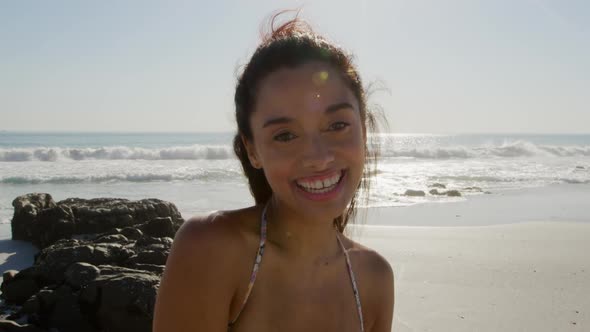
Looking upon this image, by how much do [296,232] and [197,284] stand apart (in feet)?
1.84

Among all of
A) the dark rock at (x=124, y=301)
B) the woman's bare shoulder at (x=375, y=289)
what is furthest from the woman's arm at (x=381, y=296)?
the dark rock at (x=124, y=301)

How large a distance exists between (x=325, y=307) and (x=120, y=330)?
166cm

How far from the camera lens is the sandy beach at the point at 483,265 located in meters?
4.25

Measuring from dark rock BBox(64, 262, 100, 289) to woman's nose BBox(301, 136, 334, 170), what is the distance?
2309 mm

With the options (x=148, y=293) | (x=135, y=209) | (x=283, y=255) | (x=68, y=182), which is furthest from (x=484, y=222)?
(x=68, y=182)

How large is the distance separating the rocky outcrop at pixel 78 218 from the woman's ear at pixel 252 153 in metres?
4.17

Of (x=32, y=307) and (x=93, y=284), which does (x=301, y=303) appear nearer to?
(x=93, y=284)

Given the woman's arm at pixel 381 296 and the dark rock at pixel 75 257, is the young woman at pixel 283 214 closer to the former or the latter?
the woman's arm at pixel 381 296

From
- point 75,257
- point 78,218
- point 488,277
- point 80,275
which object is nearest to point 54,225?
point 78,218

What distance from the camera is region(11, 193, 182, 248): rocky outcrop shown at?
6453 mm

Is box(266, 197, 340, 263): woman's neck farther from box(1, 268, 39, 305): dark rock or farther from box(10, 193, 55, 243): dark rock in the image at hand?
box(10, 193, 55, 243): dark rock

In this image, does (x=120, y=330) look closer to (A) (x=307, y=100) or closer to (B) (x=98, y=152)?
(A) (x=307, y=100)

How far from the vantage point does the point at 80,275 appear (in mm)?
3748

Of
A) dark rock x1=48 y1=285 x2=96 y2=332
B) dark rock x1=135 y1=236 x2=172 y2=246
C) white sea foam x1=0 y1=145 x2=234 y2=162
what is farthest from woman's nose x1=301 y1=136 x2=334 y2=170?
white sea foam x1=0 y1=145 x2=234 y2=162
